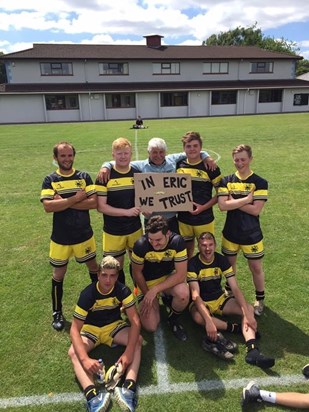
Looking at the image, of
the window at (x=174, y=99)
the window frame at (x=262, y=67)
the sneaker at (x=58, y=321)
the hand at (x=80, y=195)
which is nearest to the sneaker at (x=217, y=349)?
the sneaker at (x=58, y=321)

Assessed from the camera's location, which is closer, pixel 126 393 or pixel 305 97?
pixel 126 393

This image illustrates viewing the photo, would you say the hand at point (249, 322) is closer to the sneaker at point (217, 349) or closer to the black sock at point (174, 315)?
the sneaker at point (217, 349)

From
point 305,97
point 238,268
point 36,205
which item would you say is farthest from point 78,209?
point 305,97

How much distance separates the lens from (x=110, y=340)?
Result: 3820mm

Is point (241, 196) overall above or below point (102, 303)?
above

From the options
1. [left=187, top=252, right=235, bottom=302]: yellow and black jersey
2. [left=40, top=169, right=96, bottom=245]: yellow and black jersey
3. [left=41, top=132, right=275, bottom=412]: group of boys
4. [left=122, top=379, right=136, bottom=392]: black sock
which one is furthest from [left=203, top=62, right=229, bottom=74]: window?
[left=122, top=379, right=136, bottom=392]: black sock

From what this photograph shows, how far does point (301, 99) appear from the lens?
4316cm

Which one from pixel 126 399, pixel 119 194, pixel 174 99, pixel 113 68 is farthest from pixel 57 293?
pixel 113 68

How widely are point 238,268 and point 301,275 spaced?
89 centimetres

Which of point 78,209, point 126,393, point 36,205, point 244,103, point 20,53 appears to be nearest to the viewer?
point 126,393

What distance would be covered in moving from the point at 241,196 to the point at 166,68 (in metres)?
40.2

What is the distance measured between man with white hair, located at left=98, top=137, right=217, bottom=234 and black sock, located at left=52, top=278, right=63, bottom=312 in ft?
A: 4.28

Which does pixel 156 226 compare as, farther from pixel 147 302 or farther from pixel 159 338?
pixel 159 338

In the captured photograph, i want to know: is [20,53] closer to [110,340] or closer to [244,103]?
[244,103]
